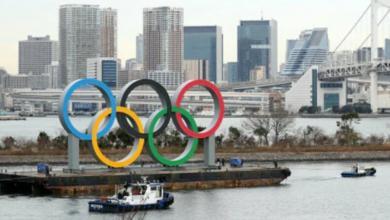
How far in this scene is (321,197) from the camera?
39.1 m

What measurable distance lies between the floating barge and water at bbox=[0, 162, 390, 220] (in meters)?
0.59

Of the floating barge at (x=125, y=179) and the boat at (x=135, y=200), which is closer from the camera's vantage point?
the boat at (x=135, y=200)

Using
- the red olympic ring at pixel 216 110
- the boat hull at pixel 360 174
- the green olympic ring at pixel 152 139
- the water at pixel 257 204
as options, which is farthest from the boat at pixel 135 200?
the boat hull at pixel 360 174

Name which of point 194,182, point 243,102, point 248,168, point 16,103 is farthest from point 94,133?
point 16,103

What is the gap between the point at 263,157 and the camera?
56.7 m

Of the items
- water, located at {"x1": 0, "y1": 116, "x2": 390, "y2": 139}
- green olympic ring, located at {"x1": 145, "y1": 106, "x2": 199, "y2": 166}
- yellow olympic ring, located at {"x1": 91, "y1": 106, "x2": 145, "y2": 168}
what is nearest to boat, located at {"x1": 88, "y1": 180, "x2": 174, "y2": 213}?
yellow olympic ring, located at {"x1": 91, "y1": 106, "x2": 145, "y2": 168}

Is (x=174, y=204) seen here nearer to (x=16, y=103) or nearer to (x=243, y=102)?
(x=243, y=102)

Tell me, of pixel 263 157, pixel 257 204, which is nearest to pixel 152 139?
pixel 257 204

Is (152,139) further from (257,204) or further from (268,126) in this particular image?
(268,126)

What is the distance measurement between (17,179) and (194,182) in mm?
5803

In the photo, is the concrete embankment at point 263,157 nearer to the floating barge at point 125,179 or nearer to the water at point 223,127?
the floating barge at point 125,179

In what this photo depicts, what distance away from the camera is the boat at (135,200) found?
3334cm

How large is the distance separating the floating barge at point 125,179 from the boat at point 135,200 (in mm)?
2828

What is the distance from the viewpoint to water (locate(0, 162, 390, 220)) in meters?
33.5
